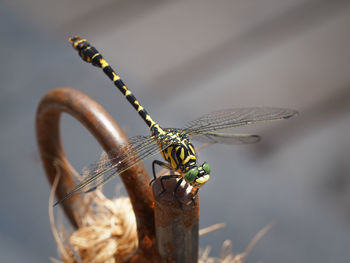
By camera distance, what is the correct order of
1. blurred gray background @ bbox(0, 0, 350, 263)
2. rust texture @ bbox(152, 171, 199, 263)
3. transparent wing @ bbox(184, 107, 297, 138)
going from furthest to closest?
blurred gray background @ bbox(0, 0, 350, 263) < transparent wing @ bbox(184, 107, 297, 138) < rust texture @ bbox(152, 171, 199, 263)

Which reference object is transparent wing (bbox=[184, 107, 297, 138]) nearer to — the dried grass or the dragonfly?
the dragonfly

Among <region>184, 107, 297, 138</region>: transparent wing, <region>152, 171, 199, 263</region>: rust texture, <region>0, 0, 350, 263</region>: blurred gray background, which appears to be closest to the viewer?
<region>152, 171, 199, 263</region>: rust texture

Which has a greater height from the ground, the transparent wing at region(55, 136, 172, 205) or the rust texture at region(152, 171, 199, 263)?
the transparent wing at region(55, 136, 172, 205)

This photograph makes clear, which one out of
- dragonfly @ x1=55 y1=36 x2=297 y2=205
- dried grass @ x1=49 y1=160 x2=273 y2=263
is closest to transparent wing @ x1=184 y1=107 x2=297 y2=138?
dragonfly @ x1=55 y1=36 x2=297 y2=205

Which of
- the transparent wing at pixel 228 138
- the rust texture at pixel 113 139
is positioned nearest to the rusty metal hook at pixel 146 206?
the rust texture at pixel 113 139

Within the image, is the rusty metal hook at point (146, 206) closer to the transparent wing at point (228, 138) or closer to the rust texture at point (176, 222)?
the rust texture at point (176, 222)

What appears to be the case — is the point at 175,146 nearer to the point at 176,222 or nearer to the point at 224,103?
the point at 176,222

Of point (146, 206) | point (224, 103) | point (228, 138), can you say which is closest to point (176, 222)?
point (146, 206)

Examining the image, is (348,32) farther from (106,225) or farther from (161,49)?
(106,225)

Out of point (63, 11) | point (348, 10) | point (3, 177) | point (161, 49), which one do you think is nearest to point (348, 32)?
point (348, 10)
